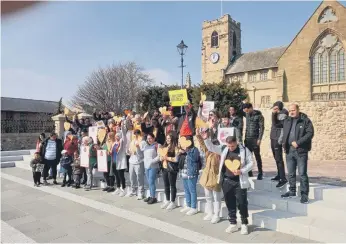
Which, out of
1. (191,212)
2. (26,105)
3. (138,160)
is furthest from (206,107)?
(26,105)

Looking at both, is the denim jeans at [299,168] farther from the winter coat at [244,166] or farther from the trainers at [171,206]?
the trainers at [171,206]

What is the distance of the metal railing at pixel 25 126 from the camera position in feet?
68.9

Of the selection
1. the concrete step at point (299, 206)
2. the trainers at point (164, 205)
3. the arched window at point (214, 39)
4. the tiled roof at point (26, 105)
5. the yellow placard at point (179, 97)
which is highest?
the arched window at point (214, 39)

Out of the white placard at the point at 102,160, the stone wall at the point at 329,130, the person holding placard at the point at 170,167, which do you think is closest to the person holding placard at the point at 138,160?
the person holding placard at the point at 170,167

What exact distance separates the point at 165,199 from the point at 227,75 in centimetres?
4814

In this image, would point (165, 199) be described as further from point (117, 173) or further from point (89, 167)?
point (89, 167)

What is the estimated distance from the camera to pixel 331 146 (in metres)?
14.2

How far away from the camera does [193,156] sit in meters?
5.79

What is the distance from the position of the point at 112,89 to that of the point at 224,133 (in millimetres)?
25765

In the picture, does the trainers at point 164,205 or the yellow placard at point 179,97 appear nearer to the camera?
the trainers at point 164,205

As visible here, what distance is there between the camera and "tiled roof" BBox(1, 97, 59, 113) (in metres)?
30.4

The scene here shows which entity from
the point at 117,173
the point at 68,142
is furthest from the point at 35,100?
the point at 117,173

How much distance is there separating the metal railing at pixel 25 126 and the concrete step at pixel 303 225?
2103cm

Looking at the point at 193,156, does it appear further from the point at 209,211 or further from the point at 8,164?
the point at 8,164
